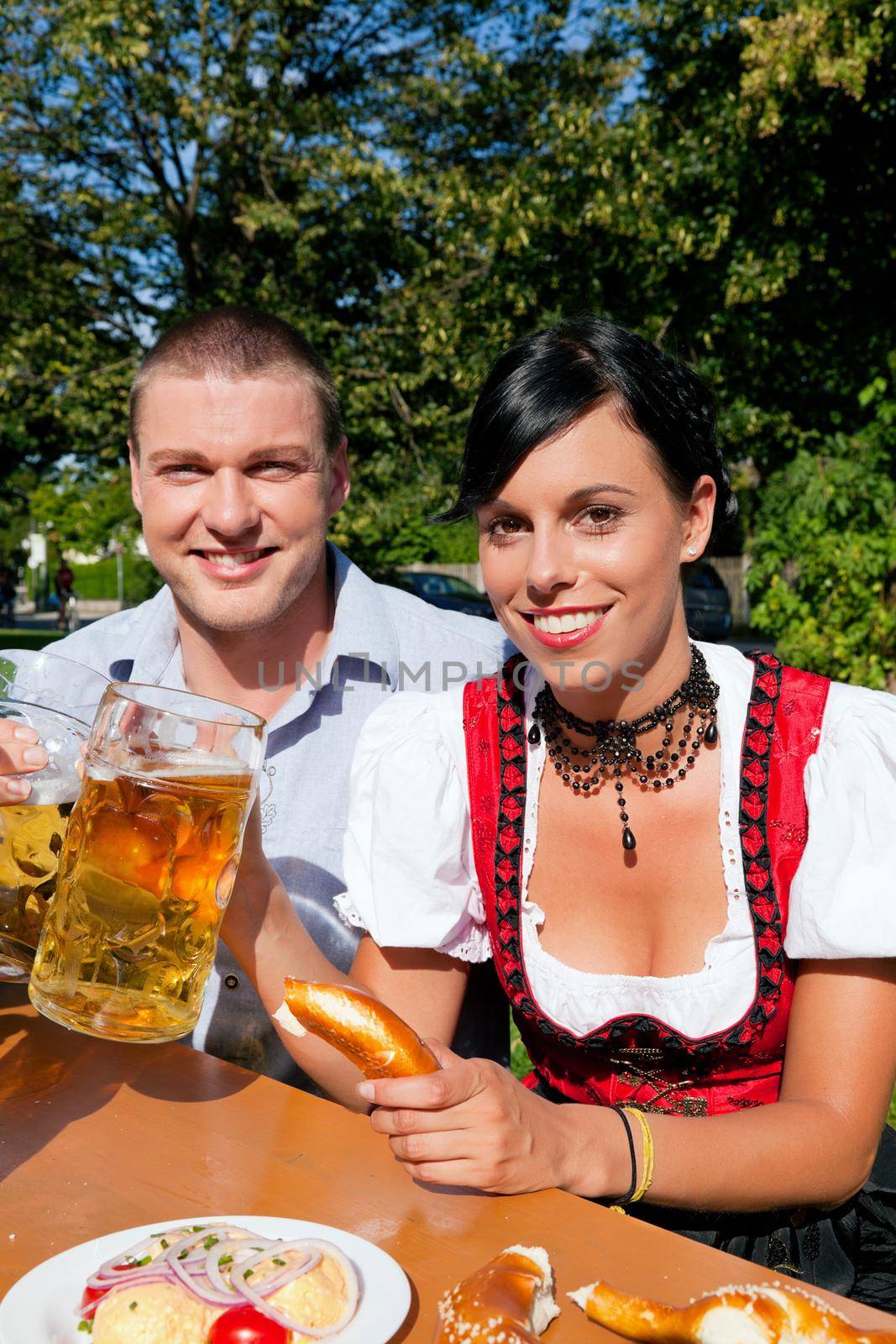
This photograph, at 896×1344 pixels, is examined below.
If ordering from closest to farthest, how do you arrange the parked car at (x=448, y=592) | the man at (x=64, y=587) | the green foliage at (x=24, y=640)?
the parked car at (x=448, y=592)
the green foliage at (x=24, y=640)
the man at (x=64, y=587)

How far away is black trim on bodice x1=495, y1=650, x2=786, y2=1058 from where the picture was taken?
1756 millimetres

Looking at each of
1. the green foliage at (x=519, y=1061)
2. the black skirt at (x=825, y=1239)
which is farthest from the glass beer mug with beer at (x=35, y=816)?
the green foliage at (x=519, y=1061)

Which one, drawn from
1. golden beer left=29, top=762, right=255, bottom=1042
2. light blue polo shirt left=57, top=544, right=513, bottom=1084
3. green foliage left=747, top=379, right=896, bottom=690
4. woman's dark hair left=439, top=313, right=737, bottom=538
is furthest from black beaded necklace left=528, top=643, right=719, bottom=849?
green foliage left=747, top=379, right=896, bottom=690

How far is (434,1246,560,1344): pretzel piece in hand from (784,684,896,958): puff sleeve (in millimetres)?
759

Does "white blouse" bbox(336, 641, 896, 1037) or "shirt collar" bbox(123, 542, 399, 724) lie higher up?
"shirt collar" bbox(123, 542, 399, 724)

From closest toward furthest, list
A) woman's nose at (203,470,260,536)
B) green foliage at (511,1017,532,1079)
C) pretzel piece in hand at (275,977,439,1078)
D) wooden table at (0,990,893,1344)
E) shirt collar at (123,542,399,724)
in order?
wooden table at (0,990,893,1344), pretzel piece in hand at (275,977,439,1078), woman's nose at (203,470,260,536), shirt collar at (123,542,399,724), green foliage at (511,1017,532,1079)

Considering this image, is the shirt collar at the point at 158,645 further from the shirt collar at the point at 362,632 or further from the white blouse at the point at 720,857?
the white blouse at the point at 720,857

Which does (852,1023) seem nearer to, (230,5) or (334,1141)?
(334,1141)

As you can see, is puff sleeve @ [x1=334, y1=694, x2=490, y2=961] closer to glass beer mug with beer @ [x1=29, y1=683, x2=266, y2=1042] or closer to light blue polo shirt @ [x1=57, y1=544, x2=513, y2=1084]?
light blue polo shirt @ [x1=57, y1=544, x2=513, y2=1084]

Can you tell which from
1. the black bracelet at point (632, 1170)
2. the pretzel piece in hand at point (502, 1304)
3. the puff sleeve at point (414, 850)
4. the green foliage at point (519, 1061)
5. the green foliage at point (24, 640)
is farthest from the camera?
the green foliage at point (24, 640)

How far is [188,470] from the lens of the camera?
249 centimetres

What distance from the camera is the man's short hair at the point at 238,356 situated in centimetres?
247

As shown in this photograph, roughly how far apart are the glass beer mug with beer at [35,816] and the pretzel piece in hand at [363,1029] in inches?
18.0

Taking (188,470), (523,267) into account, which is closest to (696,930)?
(188,470)
